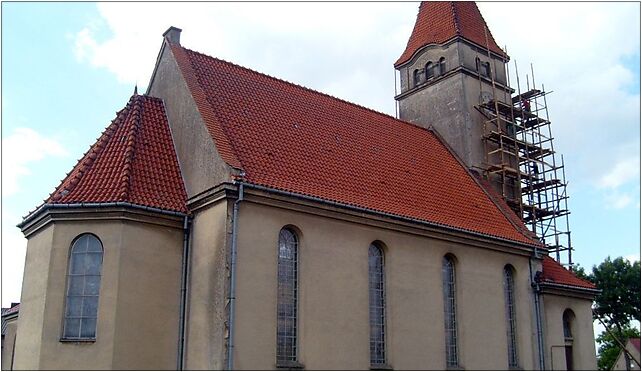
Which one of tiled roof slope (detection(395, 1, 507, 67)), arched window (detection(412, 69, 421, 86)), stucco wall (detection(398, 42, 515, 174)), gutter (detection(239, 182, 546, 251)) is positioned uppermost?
tiled roof slope (detection(395, 1, 507, 67))

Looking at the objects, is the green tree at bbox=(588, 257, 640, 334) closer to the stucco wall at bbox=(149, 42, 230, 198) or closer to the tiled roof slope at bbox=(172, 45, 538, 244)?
the tiled roof slope at bbox=(172, 45, 538, 244)

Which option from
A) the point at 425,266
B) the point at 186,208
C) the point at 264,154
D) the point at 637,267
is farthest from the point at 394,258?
the point at 637,267

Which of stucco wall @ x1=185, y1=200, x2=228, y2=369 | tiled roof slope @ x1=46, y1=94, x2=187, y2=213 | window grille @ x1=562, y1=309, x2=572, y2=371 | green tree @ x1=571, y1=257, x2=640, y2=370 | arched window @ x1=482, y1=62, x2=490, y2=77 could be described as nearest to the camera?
stucco wall @ x1=185, y1=200, x2=228, y2=369

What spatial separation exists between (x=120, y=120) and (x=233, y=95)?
11.7 feet

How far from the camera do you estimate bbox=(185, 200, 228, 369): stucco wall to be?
629 inches

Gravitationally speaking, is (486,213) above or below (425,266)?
above

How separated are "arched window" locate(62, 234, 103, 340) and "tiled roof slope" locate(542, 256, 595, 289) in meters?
15.4

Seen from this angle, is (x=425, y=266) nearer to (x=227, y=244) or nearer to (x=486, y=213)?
(x=486, y=213)

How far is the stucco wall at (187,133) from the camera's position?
17764 mm

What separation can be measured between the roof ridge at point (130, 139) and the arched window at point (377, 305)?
715 centimetres

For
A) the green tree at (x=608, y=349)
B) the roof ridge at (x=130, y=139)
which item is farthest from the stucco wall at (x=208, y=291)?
the green tree at (x=608, y=349)

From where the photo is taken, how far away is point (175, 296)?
57.4 feet

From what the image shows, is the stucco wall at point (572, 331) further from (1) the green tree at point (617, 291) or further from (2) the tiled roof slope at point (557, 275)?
(1) the green tree at point (617, 291)

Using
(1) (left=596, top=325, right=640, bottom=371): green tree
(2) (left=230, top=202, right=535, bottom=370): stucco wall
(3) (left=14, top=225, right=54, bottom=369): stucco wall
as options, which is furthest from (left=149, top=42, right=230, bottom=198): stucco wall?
(1) (left=596, top=325, right=640, bottom=371): green tree
